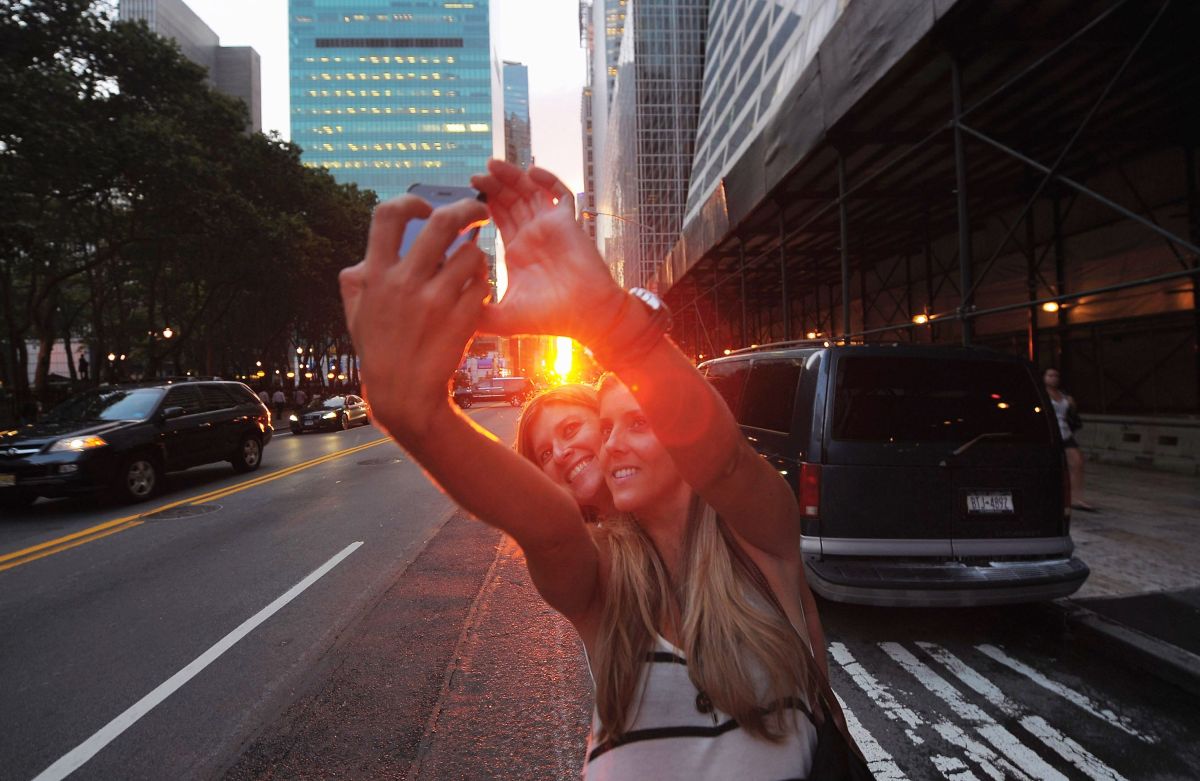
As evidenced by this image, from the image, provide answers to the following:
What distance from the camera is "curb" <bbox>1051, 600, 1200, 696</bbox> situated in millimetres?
3695

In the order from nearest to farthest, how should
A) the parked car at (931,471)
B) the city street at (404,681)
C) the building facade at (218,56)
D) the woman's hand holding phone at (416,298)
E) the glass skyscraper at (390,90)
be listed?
the woman's hand holding phone at (416,298)
the city street at (404,681)
the parked car at (931,471)
the building facade at (218,56)
the glass skyscraper at (390,90)

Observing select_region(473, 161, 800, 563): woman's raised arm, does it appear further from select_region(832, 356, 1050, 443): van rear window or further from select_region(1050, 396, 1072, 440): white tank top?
select_region(1050, 396, 1072, 440): white tank top

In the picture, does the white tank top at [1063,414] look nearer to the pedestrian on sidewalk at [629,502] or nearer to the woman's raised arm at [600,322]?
the pedestrian on sidewalk at [629,502]

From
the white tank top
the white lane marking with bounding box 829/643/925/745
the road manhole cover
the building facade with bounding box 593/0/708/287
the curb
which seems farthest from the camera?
the building facade with bounding box 593/0/708/287

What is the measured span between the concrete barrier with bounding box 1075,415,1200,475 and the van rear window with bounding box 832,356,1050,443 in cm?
887

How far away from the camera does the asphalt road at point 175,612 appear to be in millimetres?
3283

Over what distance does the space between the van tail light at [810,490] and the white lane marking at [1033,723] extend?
1.27 metres

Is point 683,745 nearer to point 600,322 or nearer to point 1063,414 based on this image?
point 600,322

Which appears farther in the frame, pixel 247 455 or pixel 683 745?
pixel 247 455

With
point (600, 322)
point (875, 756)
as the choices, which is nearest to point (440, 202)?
point (600, 322)

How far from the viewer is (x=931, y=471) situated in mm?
4195

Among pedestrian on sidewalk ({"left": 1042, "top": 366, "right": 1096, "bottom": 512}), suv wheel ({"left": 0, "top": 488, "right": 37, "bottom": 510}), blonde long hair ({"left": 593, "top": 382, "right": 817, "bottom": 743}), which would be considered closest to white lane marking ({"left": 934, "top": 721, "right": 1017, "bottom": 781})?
blonde long hair ({"left": 593, "top": 382, "right": 817, "bottom": 743})

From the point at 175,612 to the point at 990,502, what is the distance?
6528 millimetres

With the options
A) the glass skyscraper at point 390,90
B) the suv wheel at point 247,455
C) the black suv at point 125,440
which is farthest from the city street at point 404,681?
the glass skyscraper at point 390,90
